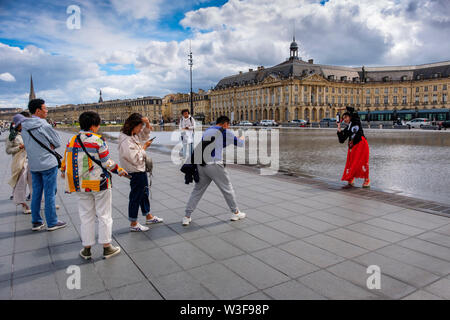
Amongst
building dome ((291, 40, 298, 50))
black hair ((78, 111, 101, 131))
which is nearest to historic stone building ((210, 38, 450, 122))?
building dome ((291, 40, 298, 50))

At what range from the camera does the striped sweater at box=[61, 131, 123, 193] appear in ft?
13.1

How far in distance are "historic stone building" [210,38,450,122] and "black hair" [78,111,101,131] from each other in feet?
283

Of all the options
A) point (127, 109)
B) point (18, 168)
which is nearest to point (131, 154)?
point (18, 168)

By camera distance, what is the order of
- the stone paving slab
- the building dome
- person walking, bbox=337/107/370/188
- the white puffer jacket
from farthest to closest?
1. the building dome
2. person walking, bbox=337/107/370/188
3. the white puffer jacket
4. the stone paving slab

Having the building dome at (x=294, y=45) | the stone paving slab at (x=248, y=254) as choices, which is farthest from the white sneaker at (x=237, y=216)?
the building dome at (x=294, y=45)

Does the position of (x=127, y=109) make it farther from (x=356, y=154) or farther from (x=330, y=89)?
(x=356, y=154)

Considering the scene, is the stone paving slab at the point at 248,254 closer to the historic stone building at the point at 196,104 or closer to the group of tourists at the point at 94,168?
the group of tourists at the point at 94,168

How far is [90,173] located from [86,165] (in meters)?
0.11

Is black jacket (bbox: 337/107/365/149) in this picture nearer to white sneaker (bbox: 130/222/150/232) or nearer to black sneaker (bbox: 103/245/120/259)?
white sneaker (bbox: 130/222/150/232)

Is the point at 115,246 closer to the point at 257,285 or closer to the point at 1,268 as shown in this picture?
the point at 1,268

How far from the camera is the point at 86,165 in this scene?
4.04m

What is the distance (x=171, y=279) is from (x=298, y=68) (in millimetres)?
97937

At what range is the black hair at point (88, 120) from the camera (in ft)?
13.2
